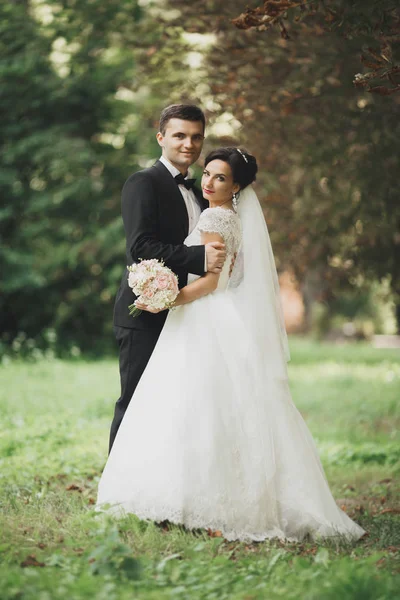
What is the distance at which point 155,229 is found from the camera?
15.3 ft

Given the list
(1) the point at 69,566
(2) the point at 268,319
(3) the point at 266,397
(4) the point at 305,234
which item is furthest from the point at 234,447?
(4) the point at 305,234

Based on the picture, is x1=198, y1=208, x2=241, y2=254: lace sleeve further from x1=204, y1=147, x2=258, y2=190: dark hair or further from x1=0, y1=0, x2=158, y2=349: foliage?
x1=0, y1=0, x2=158, y2=349: foliage

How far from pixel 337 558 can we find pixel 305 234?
7777mm

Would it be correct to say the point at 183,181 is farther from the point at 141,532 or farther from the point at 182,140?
the point at 141,532

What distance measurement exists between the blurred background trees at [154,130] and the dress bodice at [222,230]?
3.86 ft

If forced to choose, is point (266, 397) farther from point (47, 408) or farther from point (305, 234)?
point (305, 234)

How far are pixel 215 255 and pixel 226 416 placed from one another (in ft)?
3.12

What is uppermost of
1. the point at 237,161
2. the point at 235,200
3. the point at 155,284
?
the point at 237,161

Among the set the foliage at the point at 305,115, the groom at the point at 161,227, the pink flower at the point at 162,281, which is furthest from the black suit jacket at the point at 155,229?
the foliage at the point at 305,115

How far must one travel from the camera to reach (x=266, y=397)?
4.48 m

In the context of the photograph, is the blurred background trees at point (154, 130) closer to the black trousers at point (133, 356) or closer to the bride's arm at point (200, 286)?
the bride's arm at point (200, 286)

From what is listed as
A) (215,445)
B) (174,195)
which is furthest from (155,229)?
(215,445)

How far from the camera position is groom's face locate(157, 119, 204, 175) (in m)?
4.71

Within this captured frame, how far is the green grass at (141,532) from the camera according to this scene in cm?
328
